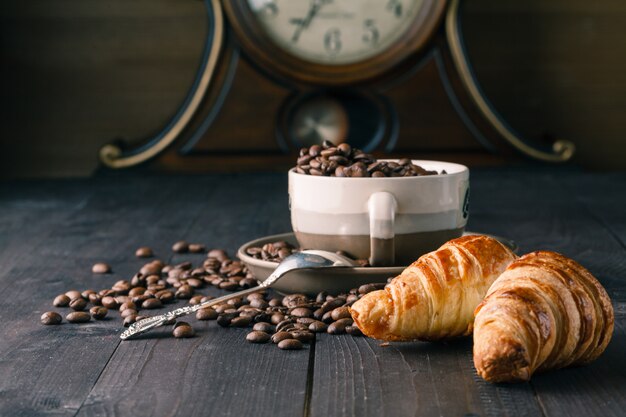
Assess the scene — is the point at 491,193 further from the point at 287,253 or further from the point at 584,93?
the point at 287,253

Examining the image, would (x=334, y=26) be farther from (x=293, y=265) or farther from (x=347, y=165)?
(x=293, y=265)

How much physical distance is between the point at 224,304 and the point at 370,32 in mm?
1336

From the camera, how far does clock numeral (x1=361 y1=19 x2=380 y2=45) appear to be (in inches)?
→ 95.0

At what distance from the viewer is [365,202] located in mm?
1244

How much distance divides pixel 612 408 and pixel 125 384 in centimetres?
Result: 46

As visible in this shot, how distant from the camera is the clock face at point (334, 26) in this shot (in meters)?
2.41

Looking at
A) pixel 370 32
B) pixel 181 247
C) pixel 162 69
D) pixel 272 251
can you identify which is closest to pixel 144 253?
pixel 181 247

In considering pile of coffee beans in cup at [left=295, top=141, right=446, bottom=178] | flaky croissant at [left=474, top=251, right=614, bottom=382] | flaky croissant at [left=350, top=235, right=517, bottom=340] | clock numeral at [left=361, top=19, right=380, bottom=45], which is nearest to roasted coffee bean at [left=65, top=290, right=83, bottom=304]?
pile of coffee beans in cup at [left=295, top=141, right=446, bottom=178]

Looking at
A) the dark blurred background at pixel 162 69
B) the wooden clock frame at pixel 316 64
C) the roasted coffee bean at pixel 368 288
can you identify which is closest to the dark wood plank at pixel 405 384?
the roasted coffee bean at pixel 368 288

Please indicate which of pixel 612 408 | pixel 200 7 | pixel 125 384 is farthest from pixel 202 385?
pixel 200 7

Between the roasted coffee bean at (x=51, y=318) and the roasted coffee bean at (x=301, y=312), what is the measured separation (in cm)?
30

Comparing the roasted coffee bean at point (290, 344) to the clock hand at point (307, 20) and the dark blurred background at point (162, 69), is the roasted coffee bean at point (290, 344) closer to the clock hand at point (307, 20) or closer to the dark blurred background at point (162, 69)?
the clock hand at point (307, 20)

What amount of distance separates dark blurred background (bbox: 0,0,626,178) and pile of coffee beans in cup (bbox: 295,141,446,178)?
1612mm

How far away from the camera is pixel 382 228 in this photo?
4.01 ft
